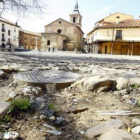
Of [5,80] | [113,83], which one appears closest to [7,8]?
[5,80]

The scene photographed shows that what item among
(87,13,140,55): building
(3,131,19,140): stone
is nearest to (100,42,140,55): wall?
(87,13,140,55): building

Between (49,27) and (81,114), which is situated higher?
(49,27)

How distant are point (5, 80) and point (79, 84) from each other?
135cm

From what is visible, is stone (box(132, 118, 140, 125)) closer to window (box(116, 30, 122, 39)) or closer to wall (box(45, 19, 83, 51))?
window (box(116, 30, 122, 39))

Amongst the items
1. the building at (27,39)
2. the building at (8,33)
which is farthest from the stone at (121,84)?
the building at (27,39)

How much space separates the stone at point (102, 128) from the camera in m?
1.35

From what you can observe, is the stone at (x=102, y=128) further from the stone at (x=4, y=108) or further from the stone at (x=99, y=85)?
the stone at (x=99, y=85)

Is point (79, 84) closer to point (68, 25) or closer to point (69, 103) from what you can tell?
point (69, 103)

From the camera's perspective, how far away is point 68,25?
37.9 m

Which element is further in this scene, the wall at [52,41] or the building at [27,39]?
the building at [27,39]

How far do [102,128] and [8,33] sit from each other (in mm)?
44370

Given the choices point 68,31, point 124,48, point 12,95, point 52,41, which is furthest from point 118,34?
point 12,95

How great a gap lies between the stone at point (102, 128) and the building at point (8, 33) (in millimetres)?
39341

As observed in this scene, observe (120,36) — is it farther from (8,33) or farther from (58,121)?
(8,33)
